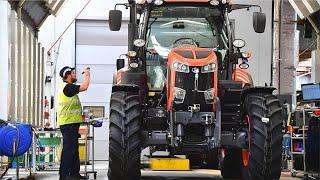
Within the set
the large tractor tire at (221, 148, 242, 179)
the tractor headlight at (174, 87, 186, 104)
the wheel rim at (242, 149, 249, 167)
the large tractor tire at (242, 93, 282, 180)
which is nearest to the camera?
the large tractor tire at (242, 93, 282, 180)

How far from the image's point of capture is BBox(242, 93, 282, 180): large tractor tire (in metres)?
6.88

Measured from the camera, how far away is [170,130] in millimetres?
7094

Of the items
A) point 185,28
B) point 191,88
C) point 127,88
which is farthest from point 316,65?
point 127,88

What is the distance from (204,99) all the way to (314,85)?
13.2ft

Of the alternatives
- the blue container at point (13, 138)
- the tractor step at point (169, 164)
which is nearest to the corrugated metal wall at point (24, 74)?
the tractor step at point (169, 164)

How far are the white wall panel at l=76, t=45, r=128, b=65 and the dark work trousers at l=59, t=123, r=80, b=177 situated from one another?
918 centimetres

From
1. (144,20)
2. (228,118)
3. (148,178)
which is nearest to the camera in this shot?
(228,118)

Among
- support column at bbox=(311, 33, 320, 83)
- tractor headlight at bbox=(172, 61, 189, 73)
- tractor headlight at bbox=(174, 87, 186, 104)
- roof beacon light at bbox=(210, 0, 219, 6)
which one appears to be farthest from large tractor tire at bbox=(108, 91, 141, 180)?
support column at bbox=(311, 33, 320, 83)

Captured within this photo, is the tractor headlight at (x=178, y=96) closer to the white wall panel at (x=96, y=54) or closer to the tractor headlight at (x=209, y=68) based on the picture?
the tractor headlight at (x=209, y=68)

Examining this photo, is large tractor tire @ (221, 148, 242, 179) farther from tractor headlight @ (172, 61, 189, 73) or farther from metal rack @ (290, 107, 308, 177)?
tractor headlight @ (172, 61, 189, 73)

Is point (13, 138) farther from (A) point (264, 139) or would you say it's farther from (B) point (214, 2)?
(A) point (264, 139)

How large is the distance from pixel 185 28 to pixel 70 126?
2.04 metres

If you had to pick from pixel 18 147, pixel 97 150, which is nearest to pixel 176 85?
pixel 18 147

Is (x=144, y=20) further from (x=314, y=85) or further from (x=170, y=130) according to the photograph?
(x=314, y=85)
